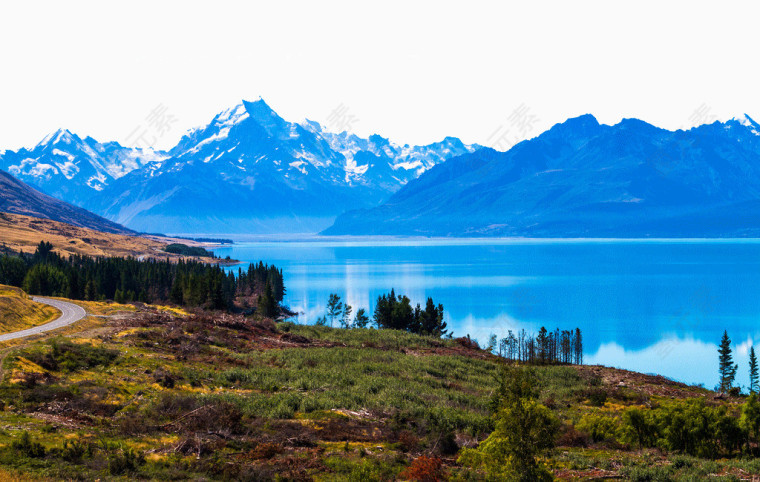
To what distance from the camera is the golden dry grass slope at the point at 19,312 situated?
4800 centimetres

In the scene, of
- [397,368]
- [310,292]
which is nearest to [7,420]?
[397,368]

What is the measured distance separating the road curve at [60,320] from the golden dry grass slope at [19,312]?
0.91 metres

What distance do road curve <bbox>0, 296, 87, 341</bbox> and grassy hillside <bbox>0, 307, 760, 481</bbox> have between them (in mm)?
3429

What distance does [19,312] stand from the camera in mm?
51594

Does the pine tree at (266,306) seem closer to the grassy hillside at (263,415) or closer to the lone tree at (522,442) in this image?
→ the grassy hillside at (263,415)

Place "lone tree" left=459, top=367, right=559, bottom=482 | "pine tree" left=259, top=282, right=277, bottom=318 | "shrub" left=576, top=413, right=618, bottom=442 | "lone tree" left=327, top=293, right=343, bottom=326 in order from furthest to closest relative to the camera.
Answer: "lone tree" left=327, top=293, right=343, bottom=326, "pine tree" left=259, top=282, right=277, bottom=318, "shrub" left=576, top=413, right=618, bottom=442, "lone tree" left=459, top=367, right=559, bottom=482

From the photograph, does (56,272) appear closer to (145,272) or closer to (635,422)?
(145,272)

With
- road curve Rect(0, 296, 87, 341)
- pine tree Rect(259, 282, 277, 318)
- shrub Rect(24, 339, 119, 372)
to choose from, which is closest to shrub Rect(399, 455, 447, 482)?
shrub Rect(24, 339, 119, 372)

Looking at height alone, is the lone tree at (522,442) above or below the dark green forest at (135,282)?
below

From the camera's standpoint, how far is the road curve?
44431 mm

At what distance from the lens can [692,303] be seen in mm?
171000

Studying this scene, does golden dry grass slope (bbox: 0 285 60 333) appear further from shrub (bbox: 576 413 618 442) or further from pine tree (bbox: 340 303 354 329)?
pine tree (bbox: 340 303 354 329)

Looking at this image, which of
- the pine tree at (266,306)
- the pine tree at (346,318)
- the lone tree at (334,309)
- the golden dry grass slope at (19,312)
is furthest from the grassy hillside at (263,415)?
the lone tree at (334,309)

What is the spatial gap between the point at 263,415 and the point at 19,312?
3177 cm
